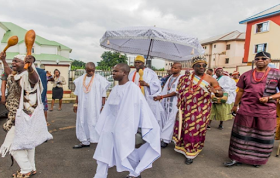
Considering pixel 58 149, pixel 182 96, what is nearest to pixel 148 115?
pixel 182 96

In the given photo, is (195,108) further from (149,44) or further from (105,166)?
(149,44)

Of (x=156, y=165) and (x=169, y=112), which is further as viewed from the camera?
(x=169, y=112)

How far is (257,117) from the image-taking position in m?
3.50

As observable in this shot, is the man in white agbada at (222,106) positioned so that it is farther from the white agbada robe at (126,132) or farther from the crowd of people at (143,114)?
the white agbada robe at (126,132)

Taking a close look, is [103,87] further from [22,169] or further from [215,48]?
[215,48]

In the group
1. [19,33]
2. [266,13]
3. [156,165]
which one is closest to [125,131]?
[156,165]

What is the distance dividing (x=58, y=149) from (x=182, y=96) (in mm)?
2775

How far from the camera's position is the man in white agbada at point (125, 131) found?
8.67 ft

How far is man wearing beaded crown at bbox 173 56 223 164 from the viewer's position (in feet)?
12.3

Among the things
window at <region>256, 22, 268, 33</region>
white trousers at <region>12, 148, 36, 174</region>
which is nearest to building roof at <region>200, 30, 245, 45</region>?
window at <region>256, 22, 268, 33</region>

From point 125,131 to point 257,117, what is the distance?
239cm

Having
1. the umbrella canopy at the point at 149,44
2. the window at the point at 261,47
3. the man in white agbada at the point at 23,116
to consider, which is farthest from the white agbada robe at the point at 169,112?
the window at the point at 261,47

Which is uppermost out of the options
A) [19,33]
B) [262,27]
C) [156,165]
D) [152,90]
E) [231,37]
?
[231,37]

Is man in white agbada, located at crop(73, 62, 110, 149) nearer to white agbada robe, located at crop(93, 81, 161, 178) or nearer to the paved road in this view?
the paved road
